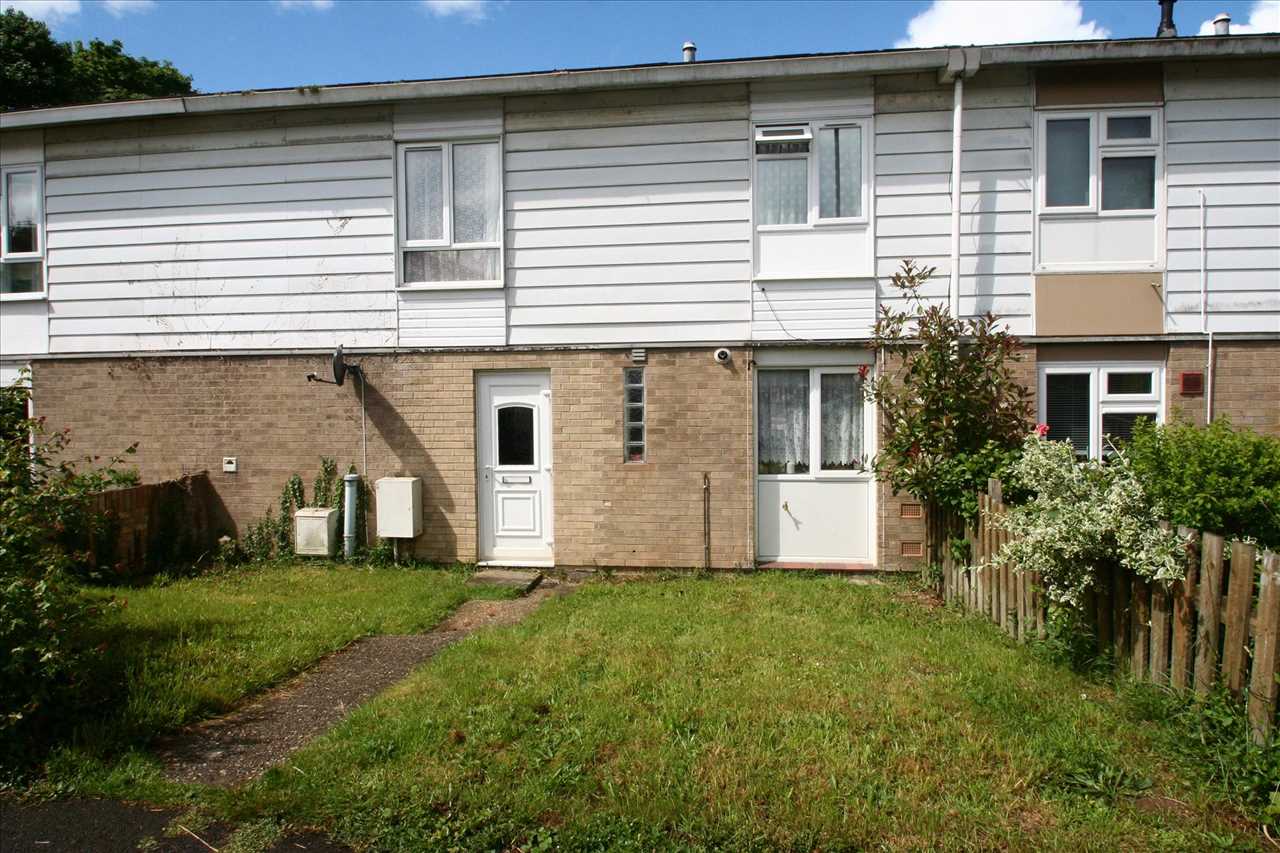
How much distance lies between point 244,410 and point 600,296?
4.61m

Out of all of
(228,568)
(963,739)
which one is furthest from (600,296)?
(963,739)

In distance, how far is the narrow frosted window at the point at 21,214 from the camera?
31.8 ft

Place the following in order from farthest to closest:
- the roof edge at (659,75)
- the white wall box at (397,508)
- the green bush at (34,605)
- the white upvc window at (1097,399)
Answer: the white wall box at (397,508) < the white upvc window at (1097,399) < the roof edge at (659,75) < the green bush at (34,605)

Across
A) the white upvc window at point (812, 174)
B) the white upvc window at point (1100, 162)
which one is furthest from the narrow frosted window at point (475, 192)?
the white upvc window at point (1100, 162)

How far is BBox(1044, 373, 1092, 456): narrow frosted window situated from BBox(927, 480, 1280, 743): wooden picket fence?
302 centimetres

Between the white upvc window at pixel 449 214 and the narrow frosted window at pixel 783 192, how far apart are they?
3055mm

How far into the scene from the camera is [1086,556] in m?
4.86

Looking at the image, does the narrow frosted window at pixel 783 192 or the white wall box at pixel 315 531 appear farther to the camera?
the white wall box at pixel 315 531

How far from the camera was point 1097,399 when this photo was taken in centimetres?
809

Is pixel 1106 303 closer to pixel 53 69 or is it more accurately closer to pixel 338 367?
pixel 338 367

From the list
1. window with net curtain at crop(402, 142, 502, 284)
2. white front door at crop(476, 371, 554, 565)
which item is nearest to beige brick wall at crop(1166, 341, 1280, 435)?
white front door at crop(476, 371, 554, 565)

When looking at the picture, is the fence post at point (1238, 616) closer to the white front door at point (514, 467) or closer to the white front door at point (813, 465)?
the white front door at point (813, 465)

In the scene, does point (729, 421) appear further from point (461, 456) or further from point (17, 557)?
point (17, 557)

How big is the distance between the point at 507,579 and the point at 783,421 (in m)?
3.56
